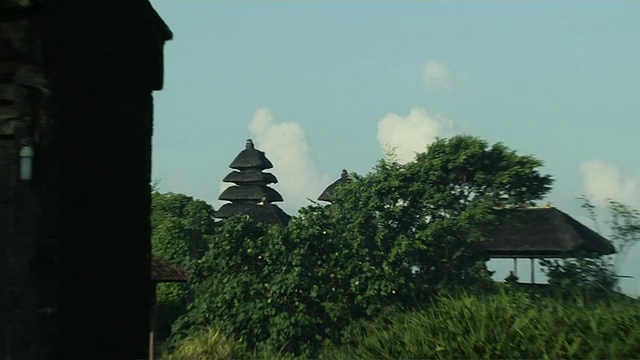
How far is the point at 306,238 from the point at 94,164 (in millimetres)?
15775

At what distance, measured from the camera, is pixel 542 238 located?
38750 mm

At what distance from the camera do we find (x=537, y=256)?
39.4 meters

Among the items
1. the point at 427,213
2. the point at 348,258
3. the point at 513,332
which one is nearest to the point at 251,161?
the point at 427,213

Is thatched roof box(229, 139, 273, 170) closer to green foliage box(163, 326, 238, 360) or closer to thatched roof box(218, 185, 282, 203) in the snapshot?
thatched roof box(218, 185, 282, 203)

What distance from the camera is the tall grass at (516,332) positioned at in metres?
15.4

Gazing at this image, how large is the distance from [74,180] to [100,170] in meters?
0.70

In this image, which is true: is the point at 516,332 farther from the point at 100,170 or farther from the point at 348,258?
the point at 348,258

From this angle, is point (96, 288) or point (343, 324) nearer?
point (96, 288)

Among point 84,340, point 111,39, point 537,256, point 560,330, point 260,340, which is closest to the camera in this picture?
point 84,340

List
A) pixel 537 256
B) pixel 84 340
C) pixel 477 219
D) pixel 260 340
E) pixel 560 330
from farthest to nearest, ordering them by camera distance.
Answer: pixel 537 256, pixel 477 219, pixel 260 340, pixel 560 330, pixel 84 340

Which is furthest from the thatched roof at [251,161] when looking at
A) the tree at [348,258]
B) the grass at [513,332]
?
the grass at [513,332]

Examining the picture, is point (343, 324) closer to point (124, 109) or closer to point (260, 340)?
point (260, 340)

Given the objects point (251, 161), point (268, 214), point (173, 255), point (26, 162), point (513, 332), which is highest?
point (251, 161)

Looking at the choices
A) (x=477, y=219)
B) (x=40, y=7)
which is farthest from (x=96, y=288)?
(x=477, y=219)
